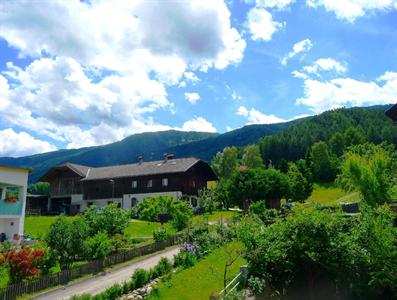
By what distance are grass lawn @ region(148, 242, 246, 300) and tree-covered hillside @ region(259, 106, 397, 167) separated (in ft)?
306

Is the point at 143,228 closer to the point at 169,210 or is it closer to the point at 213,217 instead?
the point at 169,210

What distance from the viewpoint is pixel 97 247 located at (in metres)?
26.5

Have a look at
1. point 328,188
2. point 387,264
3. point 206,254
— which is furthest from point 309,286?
point 328,188

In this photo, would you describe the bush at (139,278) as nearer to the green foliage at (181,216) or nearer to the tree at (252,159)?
the green foliage at (181,216)

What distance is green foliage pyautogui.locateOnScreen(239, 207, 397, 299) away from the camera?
15633 mm

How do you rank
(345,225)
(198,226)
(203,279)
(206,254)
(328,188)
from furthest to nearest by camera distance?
(328,188)
(198,226)
(206,254)
(203,279)
(345,225)

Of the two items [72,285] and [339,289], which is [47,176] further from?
[339,289]

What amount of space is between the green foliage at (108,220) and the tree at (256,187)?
2243 cm

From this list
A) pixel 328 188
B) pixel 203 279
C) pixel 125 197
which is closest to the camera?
pixel 203 279

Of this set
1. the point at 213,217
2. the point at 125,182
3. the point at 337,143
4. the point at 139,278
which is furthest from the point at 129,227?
the point at 337,143

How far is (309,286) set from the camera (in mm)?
17734

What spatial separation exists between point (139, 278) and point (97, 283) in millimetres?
2828

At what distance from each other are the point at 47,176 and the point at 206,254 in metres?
51.0

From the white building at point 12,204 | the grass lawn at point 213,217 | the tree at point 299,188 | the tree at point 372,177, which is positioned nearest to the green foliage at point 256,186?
the grass lawn at point 213,217
